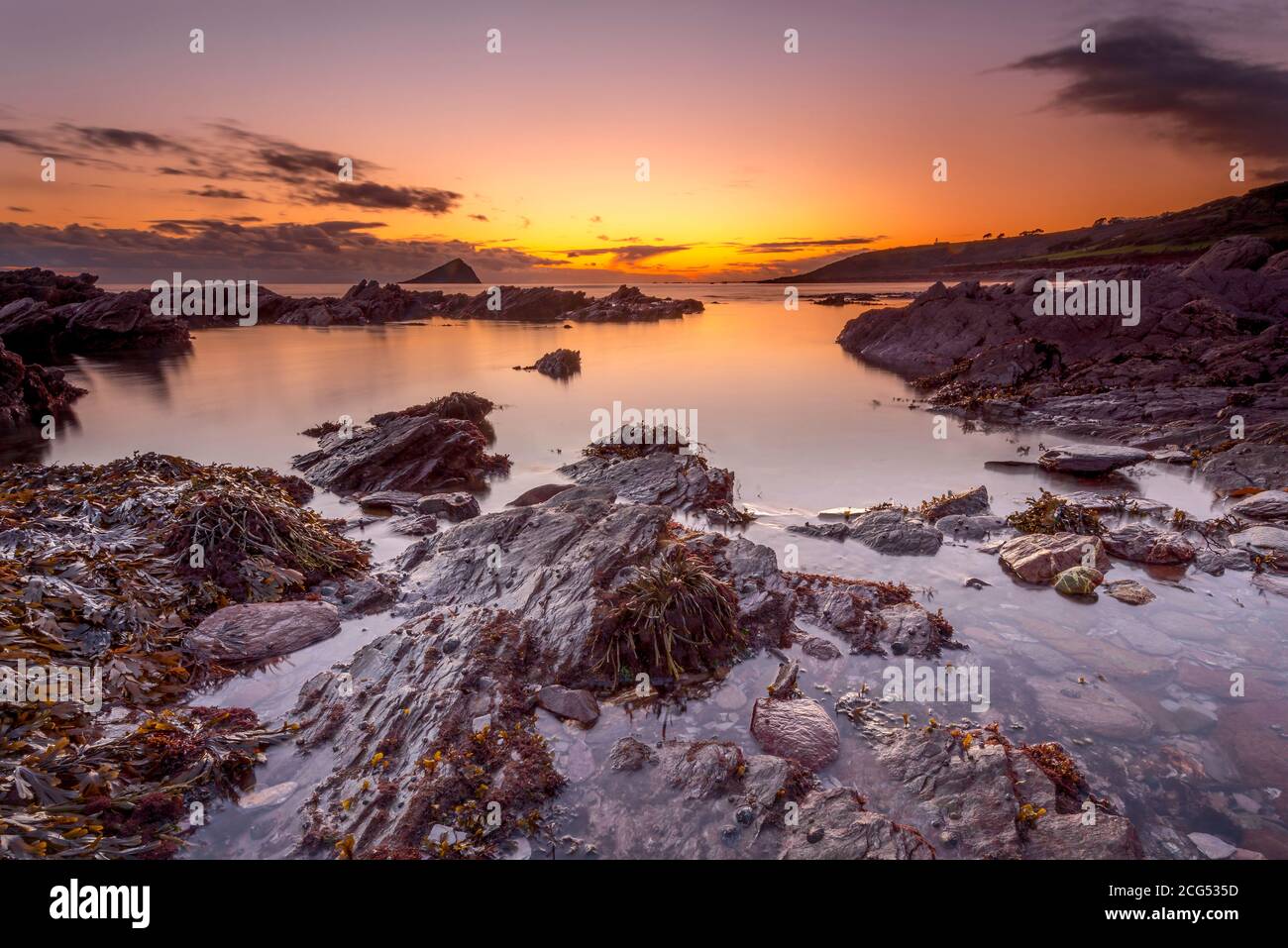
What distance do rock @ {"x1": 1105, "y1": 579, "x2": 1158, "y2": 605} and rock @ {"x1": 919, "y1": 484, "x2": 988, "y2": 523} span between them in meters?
3.43

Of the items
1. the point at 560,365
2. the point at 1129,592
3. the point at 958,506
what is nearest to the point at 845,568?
the point at 958,506

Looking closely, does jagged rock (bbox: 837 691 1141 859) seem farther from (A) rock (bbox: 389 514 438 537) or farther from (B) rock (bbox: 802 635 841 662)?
(A) rock (bbox: 389 514 438 537)

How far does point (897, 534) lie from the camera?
38.0 feet

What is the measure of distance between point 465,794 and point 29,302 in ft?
193

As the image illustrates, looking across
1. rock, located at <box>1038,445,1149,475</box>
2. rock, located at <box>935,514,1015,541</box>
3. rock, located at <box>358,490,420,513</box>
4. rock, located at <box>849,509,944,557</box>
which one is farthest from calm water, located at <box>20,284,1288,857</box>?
rock, located at <box>935,514,1015,541</box>

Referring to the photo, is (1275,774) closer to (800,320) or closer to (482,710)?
(482,710)

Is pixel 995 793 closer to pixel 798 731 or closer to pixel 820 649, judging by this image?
pixel 798 731

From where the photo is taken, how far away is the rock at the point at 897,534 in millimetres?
11312

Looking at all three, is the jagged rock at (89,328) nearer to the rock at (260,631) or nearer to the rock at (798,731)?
the rock at (260,631)

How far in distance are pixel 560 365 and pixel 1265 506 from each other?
31.1 meters

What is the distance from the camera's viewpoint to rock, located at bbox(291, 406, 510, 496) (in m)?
16.1

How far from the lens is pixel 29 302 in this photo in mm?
42219

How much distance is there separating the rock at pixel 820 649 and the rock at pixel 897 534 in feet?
12.8
